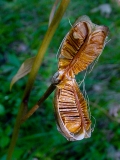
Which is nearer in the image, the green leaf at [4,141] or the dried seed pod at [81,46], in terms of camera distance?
the dried seed pod at [81,46]

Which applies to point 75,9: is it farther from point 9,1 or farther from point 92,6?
point 9,1

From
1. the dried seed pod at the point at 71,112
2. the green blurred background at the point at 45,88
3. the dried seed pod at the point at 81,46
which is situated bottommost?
the green blurred background at the point at 45,88

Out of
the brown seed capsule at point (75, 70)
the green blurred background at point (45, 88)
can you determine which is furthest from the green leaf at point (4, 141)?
the brown seed capsule at point (75, 70)

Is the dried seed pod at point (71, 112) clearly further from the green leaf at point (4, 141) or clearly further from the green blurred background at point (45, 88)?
the green leaf at point (4, 141)

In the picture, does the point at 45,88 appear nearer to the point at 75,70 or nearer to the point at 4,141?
the point at 4,141

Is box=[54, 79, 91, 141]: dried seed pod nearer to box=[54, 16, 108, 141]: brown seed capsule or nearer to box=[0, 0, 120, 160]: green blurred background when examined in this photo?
box=[54, 16, 108, 141]: brown seed capsule

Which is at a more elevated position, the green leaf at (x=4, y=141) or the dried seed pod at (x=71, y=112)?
the dried seed pod at (x=71, y=112)

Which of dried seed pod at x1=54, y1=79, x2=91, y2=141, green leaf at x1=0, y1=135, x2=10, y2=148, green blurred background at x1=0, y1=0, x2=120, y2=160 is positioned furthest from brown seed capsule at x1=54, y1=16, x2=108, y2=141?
green leaf at x1=0, y1=135, x2=10, y2=148
